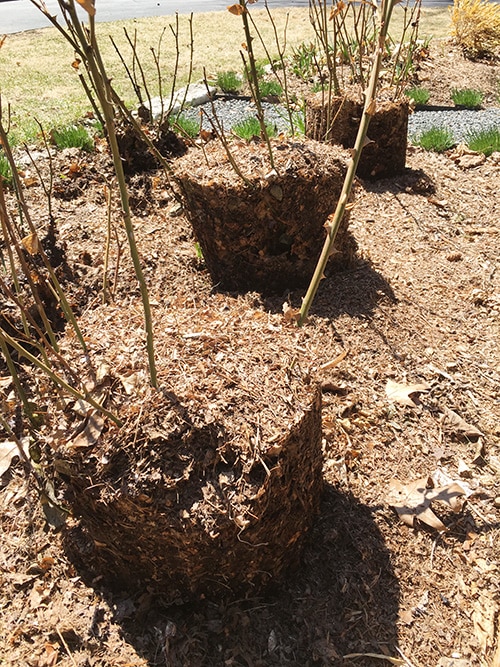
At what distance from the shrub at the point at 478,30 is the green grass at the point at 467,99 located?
6.89 ft

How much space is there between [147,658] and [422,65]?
7.87 m

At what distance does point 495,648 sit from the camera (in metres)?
1.82

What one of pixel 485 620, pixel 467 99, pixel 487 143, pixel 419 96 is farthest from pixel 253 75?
pixel 467 99

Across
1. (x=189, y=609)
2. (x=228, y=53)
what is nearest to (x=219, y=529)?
(x=189, y=609)

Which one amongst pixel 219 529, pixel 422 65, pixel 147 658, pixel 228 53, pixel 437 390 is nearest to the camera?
pixel 219 529

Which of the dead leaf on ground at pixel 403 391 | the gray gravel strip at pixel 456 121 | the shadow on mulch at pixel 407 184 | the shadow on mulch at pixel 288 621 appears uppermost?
the gray gravel strip at pixel 456 121

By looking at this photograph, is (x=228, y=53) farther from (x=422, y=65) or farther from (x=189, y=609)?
(x=189, y=609)

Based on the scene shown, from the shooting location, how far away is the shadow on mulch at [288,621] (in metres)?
1.77

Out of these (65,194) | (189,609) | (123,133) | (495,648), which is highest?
(123,133)

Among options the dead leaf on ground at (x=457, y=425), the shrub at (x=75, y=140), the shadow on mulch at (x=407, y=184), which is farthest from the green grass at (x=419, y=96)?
the dead leaf on ground at (x=457, y=425)

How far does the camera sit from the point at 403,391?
267 centimetres

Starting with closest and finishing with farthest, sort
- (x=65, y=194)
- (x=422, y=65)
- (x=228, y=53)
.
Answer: (x=65, y=194)
(x=422, y=65)
(x=228, y=53)

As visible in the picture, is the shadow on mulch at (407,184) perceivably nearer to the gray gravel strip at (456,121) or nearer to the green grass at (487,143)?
the green grass at (487,143)

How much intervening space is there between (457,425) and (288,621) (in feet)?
3.91
